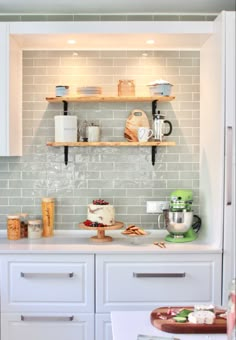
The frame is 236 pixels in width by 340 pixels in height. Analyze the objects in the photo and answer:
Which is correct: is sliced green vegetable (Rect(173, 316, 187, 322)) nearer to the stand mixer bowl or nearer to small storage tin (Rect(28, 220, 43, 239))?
the stand mixer bowl

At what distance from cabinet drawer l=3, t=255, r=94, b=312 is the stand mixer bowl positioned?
0.60 m

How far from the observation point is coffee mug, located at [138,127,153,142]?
3.12 meters

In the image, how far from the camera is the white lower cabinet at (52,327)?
2809 millimetres

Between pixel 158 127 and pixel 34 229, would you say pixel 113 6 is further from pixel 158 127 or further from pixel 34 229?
pixel 34 229

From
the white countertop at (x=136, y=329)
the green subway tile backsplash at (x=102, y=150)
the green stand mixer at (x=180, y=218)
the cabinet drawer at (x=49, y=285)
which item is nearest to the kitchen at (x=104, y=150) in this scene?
the green subway tile backsplash at (x=102, y=150)

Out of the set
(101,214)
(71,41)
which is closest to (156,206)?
(101,214)

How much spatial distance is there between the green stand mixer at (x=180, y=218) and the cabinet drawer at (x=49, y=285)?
0.61m

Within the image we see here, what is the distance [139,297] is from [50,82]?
→ 1.60m

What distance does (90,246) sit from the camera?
290 cm

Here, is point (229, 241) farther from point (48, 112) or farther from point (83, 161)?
point (48, 112)

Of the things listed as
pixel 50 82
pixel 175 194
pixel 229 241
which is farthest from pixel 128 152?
pixel 229 241

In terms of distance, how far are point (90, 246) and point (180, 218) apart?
614mm

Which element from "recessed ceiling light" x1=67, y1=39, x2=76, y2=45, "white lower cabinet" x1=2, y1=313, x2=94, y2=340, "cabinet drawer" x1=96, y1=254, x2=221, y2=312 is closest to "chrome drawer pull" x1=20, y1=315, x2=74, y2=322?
"white lower cabinet" x1=2, y1=313, x2=94, y2=340

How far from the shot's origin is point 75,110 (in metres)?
3.31
